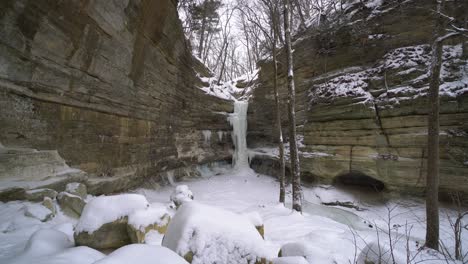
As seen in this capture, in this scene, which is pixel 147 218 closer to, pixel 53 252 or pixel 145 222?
pixel 145 222

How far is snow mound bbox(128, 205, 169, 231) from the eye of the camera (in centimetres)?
278

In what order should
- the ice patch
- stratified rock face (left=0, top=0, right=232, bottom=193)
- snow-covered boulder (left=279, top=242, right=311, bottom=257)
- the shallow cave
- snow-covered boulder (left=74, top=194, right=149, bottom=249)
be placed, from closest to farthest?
snow-covered boulder (left=74, top=194, right=149, bottom=249), snow-covered boulder (left=279, top=242, right=311, bottom=257), stratified rock face (left=0, top=0, right=232, bottom=193), the shallow cave, the ice patch

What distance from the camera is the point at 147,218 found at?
2912 millimetres

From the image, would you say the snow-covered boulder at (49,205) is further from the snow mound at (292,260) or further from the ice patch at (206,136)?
the ice patch at (206,136)

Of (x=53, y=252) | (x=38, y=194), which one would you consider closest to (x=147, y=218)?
(x=53, y=252)

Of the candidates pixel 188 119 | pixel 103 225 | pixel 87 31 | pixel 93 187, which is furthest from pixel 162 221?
pixel 188 119

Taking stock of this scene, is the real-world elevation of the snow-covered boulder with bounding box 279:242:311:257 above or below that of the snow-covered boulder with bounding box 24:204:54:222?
below

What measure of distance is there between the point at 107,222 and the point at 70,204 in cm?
224

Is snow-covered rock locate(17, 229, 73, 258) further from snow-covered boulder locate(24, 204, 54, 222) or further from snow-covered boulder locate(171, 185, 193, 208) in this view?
snow-covered boulder locate(171, 185, 193, 208)

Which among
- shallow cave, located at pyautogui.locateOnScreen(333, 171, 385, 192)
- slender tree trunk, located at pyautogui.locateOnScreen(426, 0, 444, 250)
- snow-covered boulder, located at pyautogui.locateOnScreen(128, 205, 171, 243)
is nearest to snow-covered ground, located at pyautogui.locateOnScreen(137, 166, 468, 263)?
slender tree trunk, located at pyautogui.locateOnScreen(426, 0, 444, 250)

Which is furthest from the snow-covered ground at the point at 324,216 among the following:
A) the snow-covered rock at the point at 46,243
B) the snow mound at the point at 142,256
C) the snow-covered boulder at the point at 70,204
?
the snow-covered boulder at the point at 70,204

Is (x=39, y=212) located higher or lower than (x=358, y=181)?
higher

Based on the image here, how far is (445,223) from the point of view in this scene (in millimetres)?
6059

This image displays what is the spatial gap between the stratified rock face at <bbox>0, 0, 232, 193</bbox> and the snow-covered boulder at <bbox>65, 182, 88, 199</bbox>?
664 millimetres
